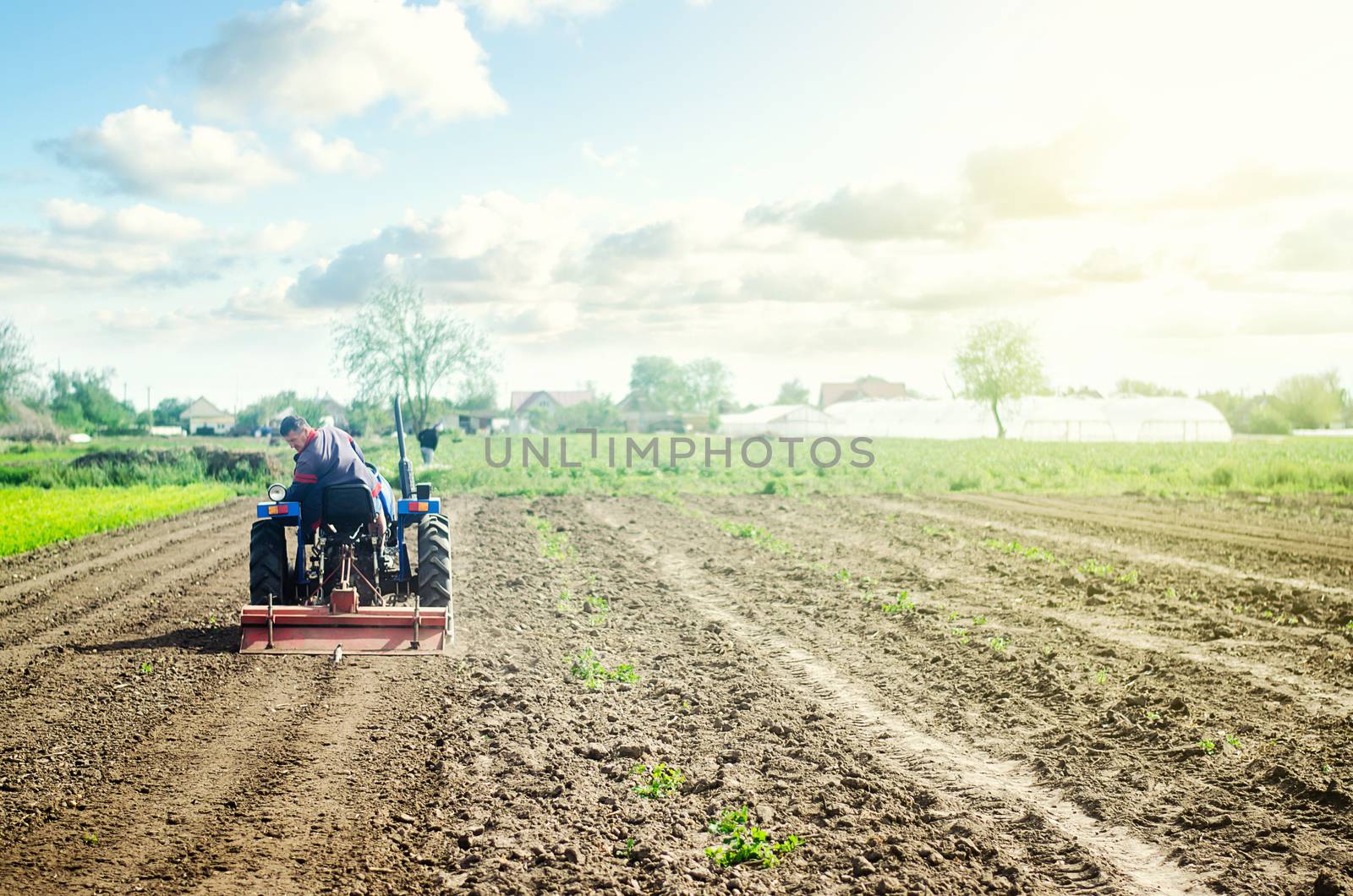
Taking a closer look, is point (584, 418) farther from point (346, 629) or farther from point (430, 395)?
point (346, 629)

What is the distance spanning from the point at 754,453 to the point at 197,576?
37.2m

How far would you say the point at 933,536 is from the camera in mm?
16062

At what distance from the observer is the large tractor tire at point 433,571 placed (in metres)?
8.41

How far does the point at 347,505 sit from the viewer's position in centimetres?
781

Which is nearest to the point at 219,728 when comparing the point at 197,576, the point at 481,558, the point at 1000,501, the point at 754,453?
the point at 197,576

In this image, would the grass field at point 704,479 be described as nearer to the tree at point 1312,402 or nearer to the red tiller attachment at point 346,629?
the red tiller attachment at point 346,629

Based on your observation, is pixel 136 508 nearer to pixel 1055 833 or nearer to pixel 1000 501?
pixel 1000 501

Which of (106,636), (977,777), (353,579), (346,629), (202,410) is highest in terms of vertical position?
(202,410)

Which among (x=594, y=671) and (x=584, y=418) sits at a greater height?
(x=584, y=418)

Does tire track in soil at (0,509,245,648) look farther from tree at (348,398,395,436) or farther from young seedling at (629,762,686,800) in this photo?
tree at (348,398,395,436)

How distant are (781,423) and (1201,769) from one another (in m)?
67.3

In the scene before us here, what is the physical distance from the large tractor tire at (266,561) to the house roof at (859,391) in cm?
9766

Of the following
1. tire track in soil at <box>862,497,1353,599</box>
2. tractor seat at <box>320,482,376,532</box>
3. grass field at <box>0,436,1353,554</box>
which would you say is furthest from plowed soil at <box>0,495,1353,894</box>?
grass field at <box>0,436,1353,554</box>

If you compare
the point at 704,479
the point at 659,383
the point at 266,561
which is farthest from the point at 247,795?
the point at 659,383
